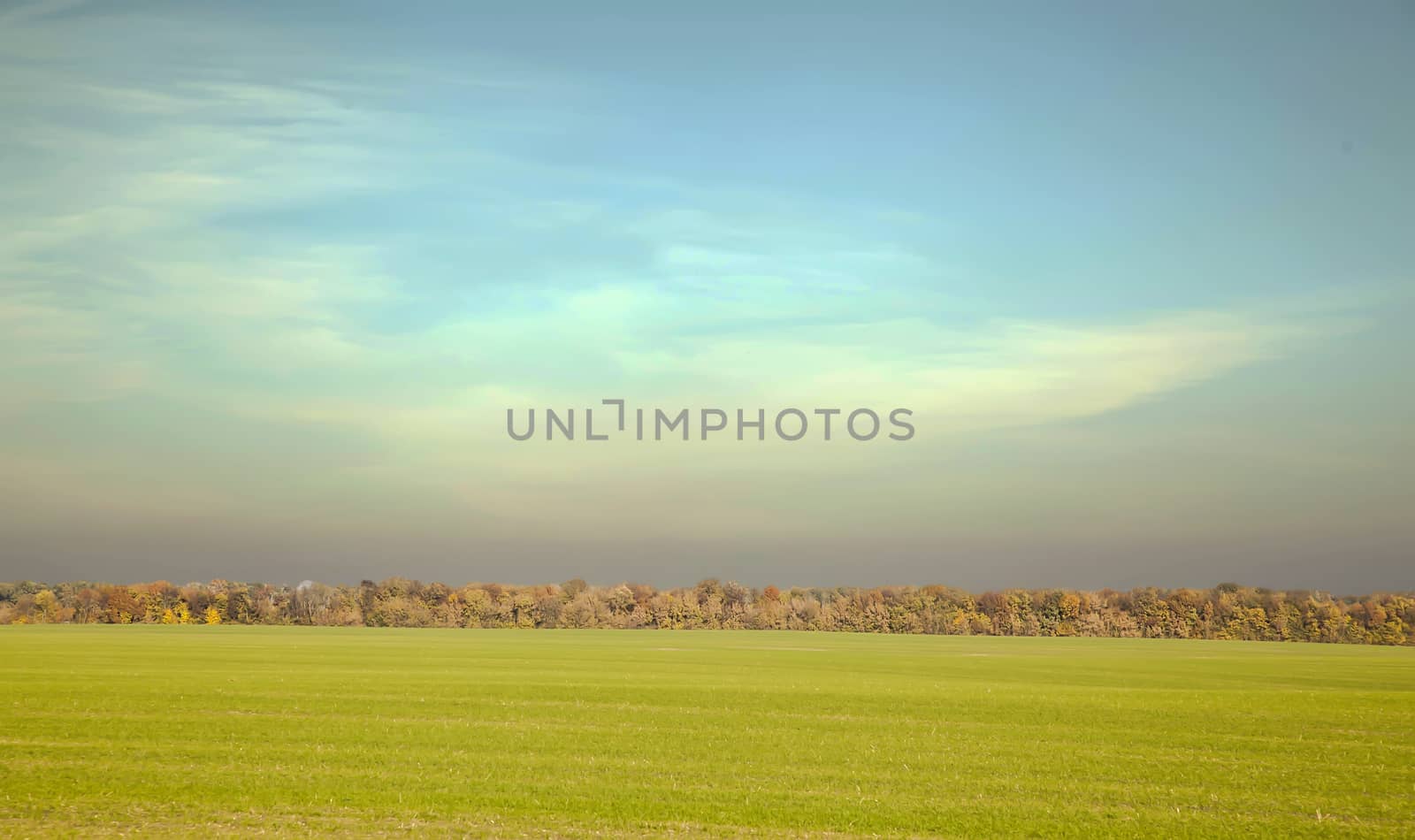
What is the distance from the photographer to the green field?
771 inches

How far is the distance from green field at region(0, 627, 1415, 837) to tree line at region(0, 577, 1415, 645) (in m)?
110

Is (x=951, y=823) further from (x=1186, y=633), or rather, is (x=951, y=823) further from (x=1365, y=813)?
(x=1186, y=633)

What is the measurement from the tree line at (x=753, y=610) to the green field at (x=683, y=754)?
10984 centimetres

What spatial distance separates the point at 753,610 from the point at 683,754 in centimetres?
14084

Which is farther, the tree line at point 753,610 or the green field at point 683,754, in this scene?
the tree line at point 753,610

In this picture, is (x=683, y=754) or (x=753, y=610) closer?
(x=683, y=754)

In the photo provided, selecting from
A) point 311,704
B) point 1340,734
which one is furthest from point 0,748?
point 1340,734

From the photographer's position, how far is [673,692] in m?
42.6

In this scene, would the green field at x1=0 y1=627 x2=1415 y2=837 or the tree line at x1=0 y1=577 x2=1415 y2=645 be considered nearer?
the green field at x1=0 y1=627 x2=1415 y2=837

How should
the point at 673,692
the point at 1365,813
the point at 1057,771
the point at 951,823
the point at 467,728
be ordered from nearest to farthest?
1. the point at 951,823
2. the point at 1365,813
3. the point at 1057,771
4. the point at 467,728
5. the point at 673,692

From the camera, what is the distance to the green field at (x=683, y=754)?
19.6m

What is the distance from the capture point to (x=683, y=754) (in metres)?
26.3

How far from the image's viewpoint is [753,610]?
16525cm

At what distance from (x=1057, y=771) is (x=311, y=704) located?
24.2 meters
